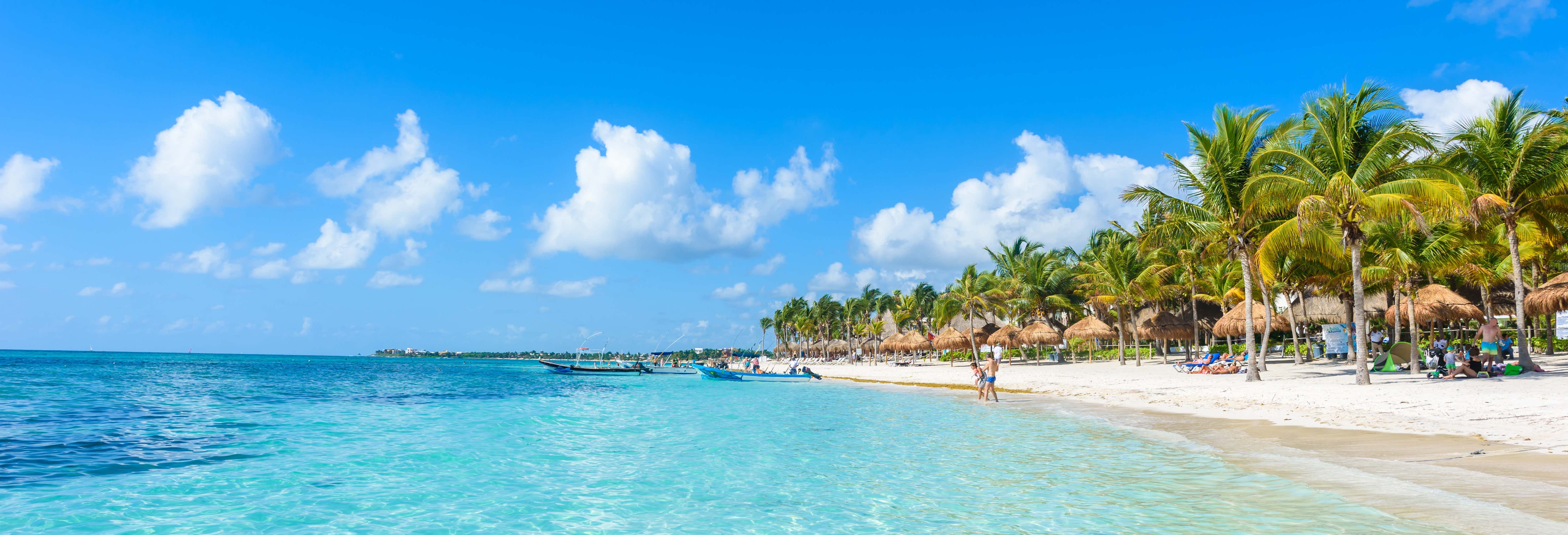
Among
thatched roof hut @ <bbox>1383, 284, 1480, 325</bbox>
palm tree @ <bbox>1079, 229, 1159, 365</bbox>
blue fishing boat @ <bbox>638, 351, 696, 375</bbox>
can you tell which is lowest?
blue fishing boat @ <bbox>638, 351, 696, 375</bbox>

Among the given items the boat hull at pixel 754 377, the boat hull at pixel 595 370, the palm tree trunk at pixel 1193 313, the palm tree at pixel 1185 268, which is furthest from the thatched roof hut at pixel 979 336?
the boat hull at pixel 595 370

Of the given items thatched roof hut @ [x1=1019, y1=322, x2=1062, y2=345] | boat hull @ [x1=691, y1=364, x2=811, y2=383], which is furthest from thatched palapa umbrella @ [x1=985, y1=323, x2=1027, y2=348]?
boat hull @ [x1=691, y1=364, x2=811, y2=383]

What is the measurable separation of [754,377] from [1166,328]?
22669 mm

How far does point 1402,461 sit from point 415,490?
10.4 metres

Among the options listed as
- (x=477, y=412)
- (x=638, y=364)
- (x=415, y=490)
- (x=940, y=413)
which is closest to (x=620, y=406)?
(x=477, y=412)

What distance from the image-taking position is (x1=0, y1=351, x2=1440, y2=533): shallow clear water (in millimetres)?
6562

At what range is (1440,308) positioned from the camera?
22734 mm

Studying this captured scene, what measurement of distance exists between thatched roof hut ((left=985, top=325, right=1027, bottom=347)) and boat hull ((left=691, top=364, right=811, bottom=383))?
369 inches

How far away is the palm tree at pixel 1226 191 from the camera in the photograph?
16984 millimetres

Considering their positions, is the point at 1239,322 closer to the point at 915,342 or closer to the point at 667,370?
the point at 915,342

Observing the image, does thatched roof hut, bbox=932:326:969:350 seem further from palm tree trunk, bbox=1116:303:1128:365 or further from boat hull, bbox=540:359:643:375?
boat hull, bbox=540:359:643:375

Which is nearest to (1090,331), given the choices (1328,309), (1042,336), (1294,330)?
(1042,336)

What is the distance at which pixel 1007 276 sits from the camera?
42812 mm

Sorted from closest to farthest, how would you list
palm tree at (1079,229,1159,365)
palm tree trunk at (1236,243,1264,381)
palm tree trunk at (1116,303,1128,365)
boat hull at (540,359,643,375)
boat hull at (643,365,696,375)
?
palm tree trunk at (1236,243,1264,381)
palm tree at (1079,229,1159,365)
palm tree trunk at (1116,303,1128,365)
boat hull at (540,359,643,375)
boat hull at (643,365,696,375)
